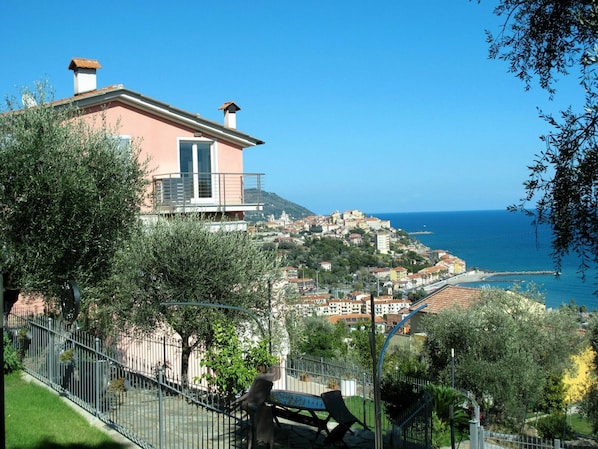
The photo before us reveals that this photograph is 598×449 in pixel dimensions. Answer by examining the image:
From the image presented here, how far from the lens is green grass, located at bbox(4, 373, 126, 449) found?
8.72 metres

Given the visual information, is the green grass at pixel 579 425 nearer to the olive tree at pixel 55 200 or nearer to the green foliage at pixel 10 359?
the olive tree at pixel 55 200

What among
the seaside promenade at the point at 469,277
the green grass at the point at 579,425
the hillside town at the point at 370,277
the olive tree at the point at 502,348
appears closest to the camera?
the olive tree at the point at 502,348

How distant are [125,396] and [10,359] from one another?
3.00 metres

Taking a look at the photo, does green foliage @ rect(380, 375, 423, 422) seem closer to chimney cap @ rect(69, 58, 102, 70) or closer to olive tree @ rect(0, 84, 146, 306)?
olive tree @ rect(0, 84, 146, 306)

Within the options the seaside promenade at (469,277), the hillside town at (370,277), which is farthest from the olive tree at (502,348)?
the seaside promenade at (469,277)

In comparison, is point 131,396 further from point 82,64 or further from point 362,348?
point 362,348

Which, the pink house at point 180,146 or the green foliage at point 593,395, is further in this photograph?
the green foliage at point 593,395

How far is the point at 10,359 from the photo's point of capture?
1201 centimetres

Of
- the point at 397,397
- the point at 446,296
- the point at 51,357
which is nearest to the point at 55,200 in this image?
the point at 51,357

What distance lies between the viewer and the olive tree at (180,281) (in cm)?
1460

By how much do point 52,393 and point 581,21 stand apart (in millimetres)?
10338

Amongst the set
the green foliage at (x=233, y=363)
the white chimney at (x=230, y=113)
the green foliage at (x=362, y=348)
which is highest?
the white chimney at (x=230, y=113)

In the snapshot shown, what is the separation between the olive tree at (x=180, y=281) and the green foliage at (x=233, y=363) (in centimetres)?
286

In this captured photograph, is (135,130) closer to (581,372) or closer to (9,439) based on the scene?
(9,439)
